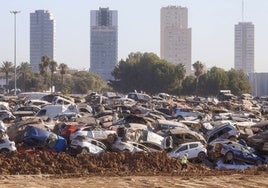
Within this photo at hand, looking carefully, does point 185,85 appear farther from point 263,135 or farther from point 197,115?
point 263,135

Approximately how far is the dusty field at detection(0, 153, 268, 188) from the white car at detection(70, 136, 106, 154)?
2040 mm

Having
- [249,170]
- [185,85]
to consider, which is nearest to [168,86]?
[185,85]

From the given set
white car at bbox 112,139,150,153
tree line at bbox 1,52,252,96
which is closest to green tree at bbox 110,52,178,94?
tree line at bbox 1,52,252,96

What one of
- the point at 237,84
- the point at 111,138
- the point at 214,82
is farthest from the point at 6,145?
the point at 237,84

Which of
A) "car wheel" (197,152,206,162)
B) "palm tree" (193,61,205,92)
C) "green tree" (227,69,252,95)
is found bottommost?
"car wheel" (197,152,206,162)

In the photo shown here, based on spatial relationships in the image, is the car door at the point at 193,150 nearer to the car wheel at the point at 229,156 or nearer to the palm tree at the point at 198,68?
the car wheel at the point at 229,156

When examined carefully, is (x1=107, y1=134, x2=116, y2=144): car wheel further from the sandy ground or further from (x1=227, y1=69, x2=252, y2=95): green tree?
(x1=227, y1=69, x2=252, y2=95): green tree

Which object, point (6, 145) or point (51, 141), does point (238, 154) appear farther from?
point (6, 145)

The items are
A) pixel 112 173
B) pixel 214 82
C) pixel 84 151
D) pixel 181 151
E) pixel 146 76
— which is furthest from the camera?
pixel 146 76

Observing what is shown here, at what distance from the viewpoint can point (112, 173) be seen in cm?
2031

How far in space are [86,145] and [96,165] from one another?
124 inches

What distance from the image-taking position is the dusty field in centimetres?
1823

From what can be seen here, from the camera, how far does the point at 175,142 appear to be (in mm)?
27469

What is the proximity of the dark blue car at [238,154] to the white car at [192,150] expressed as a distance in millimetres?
828
